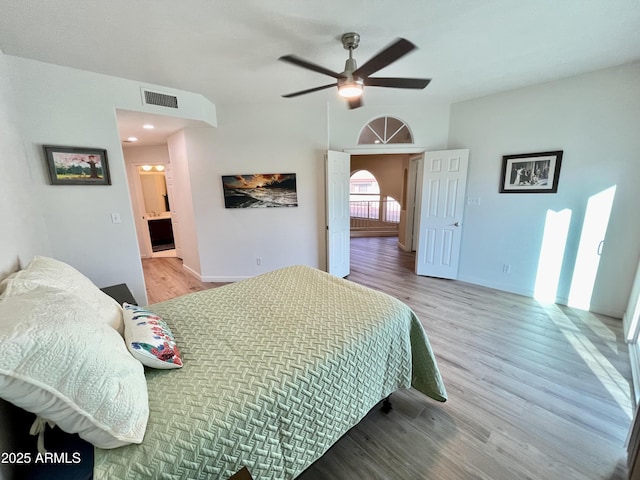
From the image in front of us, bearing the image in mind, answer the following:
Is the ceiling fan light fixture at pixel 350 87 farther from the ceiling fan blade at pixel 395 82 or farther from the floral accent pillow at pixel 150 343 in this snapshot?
the floral accent pillow at pixel 150 343

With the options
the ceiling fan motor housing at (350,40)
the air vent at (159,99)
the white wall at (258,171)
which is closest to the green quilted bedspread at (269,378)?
the ceiling fan motor housing at (350,40)

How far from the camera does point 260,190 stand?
12.8ft

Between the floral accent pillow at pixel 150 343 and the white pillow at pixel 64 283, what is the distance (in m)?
0.12

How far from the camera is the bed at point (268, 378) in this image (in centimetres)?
92

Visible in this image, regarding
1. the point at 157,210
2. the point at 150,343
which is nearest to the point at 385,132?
the point at 150,343

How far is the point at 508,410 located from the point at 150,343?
2.24 meters

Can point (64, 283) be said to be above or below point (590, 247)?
above

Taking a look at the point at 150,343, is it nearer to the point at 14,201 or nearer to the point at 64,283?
the point at 64,283

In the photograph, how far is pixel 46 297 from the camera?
103 cm

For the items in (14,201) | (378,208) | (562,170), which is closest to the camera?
(14,201)

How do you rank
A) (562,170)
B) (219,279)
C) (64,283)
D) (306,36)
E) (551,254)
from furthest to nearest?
(219,279)
(551,254)
(562,170)
(306,36)
(64,283)

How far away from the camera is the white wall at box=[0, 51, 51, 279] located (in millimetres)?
1680

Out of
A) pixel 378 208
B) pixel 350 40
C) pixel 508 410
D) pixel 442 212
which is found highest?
pixel 350 40

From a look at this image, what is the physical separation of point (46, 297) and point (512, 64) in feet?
12.8
